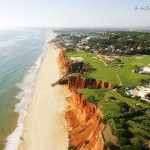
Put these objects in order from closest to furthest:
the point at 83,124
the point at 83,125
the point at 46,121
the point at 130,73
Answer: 1. the point at 83,125
2. the point at 83,124
3. the point at 46,121
4. the point at 130,73

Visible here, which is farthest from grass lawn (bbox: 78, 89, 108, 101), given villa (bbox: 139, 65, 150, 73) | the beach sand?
villa (bbox: 139, 65, 150, 73)

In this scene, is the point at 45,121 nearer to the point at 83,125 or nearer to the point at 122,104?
the point at 83,125

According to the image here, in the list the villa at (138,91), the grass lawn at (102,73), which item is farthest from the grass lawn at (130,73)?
the villa at (138,91)

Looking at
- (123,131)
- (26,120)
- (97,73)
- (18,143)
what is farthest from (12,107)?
(123,131)

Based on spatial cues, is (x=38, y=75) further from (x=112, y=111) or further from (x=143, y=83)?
(x=112, y=111)

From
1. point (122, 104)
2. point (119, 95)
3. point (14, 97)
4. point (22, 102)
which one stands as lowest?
point (14, 97)

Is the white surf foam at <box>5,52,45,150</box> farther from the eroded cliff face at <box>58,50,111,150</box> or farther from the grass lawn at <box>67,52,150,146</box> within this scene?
the grass lawn at <box>67,52,150,146</box>

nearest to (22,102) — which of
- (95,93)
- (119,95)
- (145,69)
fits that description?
(95,93)
